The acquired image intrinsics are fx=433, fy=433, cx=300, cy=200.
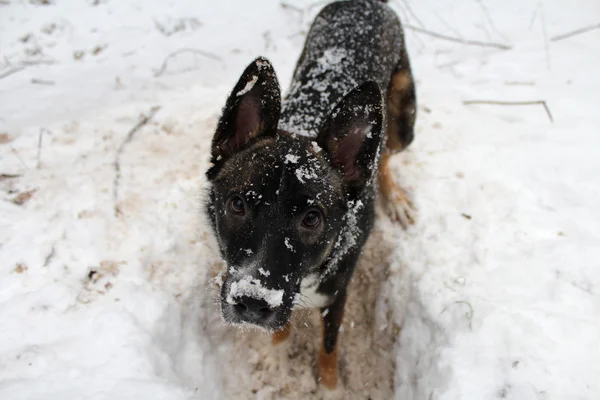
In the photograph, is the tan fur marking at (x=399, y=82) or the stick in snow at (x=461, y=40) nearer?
the tan fur marking at (x=399, y=82)

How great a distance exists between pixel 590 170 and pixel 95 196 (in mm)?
4719

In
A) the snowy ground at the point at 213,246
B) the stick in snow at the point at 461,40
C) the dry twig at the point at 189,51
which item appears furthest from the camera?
the stick in snow at the point at 461,40

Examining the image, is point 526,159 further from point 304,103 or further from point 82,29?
point 82,29

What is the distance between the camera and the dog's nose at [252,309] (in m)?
2.19

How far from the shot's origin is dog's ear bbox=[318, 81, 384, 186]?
2.50 metres

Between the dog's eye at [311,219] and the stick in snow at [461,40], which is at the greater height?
the stick in snow at [461,40]

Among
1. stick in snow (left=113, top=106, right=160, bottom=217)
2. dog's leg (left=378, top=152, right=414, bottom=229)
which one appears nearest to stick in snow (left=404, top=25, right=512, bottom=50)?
dog's leg (left=378, top=152, right=414, bottom=229)

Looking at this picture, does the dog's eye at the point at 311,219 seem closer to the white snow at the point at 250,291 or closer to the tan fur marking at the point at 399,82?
the white snow at the point at 250,291

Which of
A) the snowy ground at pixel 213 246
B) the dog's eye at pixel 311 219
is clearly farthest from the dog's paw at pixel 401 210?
the dog's eye at pixel 311 219

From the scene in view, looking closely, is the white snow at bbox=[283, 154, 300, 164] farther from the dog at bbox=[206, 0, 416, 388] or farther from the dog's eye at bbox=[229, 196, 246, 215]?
the dog's eye at bbox=[229, 196, 246, 215]

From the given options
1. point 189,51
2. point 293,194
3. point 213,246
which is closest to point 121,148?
point 213,246

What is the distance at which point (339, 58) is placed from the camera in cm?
374

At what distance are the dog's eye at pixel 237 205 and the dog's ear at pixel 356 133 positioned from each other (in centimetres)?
66

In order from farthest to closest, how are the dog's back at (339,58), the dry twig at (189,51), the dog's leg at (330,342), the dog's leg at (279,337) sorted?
the dry twig at (189,51), the dog's leg at (279,337), the dog's back at (339,58), the dog's leg at (330,342)
